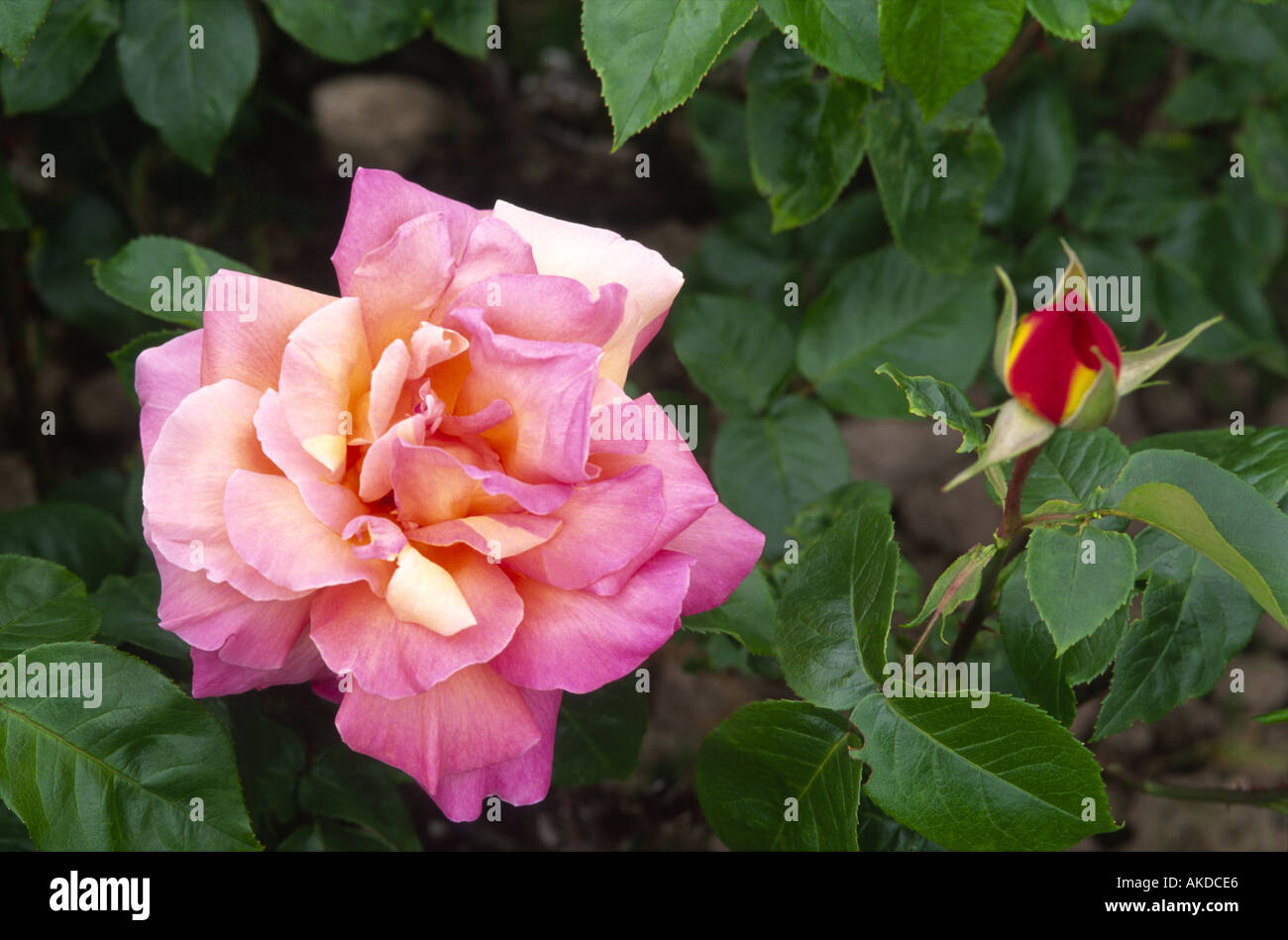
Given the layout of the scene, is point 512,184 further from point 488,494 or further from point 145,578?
point 488,494

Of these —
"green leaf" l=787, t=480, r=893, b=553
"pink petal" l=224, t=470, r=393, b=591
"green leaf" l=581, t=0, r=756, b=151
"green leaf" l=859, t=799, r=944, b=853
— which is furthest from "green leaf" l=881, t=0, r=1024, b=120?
"green leaf" l=859, t=799, r=944, b=853

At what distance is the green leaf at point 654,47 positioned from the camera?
112 cm

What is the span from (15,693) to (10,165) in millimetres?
1449

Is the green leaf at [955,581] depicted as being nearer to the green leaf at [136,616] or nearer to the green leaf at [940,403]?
the green leaf at [940,403]

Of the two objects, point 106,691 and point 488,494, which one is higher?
point 488,494

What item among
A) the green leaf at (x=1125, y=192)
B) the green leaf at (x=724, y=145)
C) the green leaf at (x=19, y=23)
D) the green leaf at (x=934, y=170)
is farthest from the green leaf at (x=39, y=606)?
the green leaf at (x=1125, y=192)

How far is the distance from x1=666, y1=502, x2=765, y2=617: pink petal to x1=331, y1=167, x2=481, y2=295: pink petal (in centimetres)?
36

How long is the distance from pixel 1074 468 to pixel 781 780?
481mm

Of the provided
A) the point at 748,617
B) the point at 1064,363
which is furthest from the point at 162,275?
the point at 1064,363

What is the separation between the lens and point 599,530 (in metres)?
0.94

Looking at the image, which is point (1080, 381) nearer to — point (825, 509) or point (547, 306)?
point (547, 306)

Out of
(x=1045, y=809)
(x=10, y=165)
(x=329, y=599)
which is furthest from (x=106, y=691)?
(x=10, y=165)

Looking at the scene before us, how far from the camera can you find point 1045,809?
1021 mm
